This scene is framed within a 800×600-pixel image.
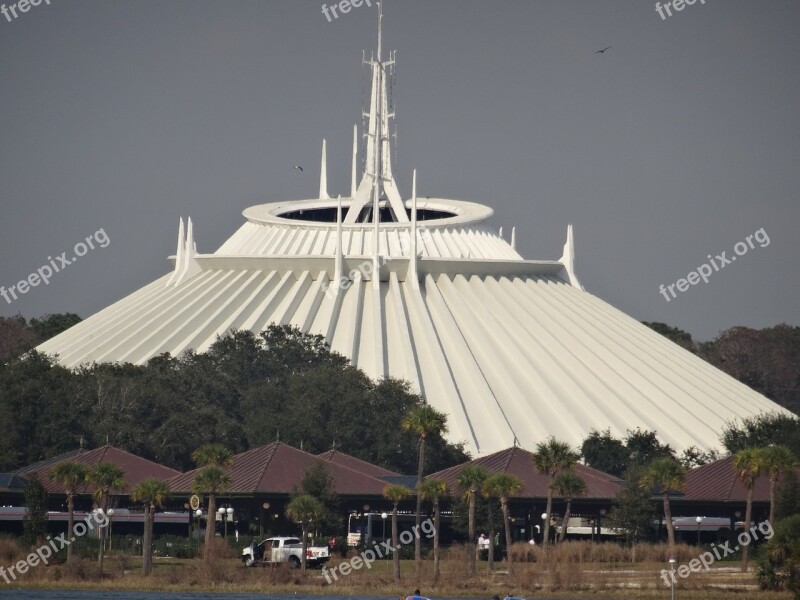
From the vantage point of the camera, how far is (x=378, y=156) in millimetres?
90688

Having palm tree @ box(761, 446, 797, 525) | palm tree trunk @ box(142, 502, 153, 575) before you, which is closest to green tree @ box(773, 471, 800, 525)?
palm tree @ box(761, 446, 797, 525)

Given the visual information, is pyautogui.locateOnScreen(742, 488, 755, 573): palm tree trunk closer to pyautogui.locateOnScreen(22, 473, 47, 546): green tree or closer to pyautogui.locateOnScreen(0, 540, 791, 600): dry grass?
pyautogui.locateOnScreen(0, 540, 791, 600): dry grass

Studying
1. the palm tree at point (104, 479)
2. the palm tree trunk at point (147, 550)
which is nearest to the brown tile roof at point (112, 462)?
the palm tree at point (104, 479)

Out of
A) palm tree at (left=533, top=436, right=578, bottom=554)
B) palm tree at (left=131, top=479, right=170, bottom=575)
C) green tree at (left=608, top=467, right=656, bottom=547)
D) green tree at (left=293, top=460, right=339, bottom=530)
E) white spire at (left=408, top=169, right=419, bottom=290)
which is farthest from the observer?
white spire at (left=408, top=169, right=419, bottom=290)

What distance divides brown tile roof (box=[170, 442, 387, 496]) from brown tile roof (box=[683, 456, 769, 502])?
434 inches

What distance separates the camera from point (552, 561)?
184ft

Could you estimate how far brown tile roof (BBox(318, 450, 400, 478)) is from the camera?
66.3 metres

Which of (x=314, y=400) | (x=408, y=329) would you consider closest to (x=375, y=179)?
(x=408, y=329)

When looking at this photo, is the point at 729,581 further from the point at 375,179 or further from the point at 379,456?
the point at 375,179

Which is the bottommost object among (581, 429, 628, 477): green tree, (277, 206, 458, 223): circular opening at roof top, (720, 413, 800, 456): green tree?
(581, 429, 628, 477): green tree

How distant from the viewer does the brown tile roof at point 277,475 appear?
204 feet

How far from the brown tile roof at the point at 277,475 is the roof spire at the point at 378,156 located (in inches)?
1070

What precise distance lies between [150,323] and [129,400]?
12.6 m

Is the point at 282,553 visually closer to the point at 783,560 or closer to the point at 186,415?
the point at 186,415
